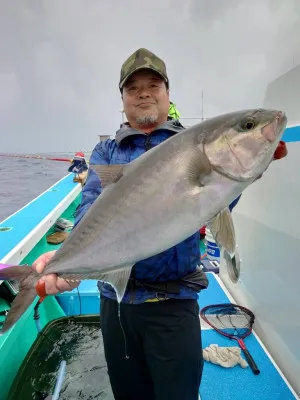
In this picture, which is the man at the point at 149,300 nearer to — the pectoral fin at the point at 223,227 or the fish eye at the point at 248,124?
the pectoral fin at the point at 223,227

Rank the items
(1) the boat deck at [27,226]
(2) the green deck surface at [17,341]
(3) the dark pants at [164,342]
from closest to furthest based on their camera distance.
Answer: (3) the dark pants at [164,342]
(2) the green deck surface at [17,341]
(1) the boat deck at [27,226]

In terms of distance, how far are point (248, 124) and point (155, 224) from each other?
62 cm

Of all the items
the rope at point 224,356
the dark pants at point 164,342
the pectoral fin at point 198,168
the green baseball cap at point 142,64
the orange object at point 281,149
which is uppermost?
the green baseball cap at point 142,64

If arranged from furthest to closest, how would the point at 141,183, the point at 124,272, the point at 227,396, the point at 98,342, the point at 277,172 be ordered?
the point at 98,342, the point at 277,172, the point at 227,396, the point at 124,272, the point at 141,183

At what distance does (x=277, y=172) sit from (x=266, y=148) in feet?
6.12

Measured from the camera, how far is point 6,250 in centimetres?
353

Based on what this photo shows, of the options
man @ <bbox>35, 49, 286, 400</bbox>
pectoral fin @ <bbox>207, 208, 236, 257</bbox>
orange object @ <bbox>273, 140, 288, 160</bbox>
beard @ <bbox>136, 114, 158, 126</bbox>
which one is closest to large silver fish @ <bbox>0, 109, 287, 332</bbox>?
pectoral fin @ <bbox>207, 208, 236, 257</bbox>

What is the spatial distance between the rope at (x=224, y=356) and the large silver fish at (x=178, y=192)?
1.83 metres

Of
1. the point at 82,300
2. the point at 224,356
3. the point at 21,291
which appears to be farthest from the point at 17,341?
the point at 224,356

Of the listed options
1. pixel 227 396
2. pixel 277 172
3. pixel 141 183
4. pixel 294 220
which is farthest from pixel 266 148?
pixel 227 396

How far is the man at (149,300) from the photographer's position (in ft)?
6.68

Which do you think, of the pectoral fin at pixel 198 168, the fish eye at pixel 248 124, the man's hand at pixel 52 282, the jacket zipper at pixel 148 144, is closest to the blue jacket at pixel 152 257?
the jacket zipper at pixel 148 144

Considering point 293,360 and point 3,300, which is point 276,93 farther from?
point 3,300

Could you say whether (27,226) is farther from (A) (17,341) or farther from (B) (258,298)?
(B) (258,298)
